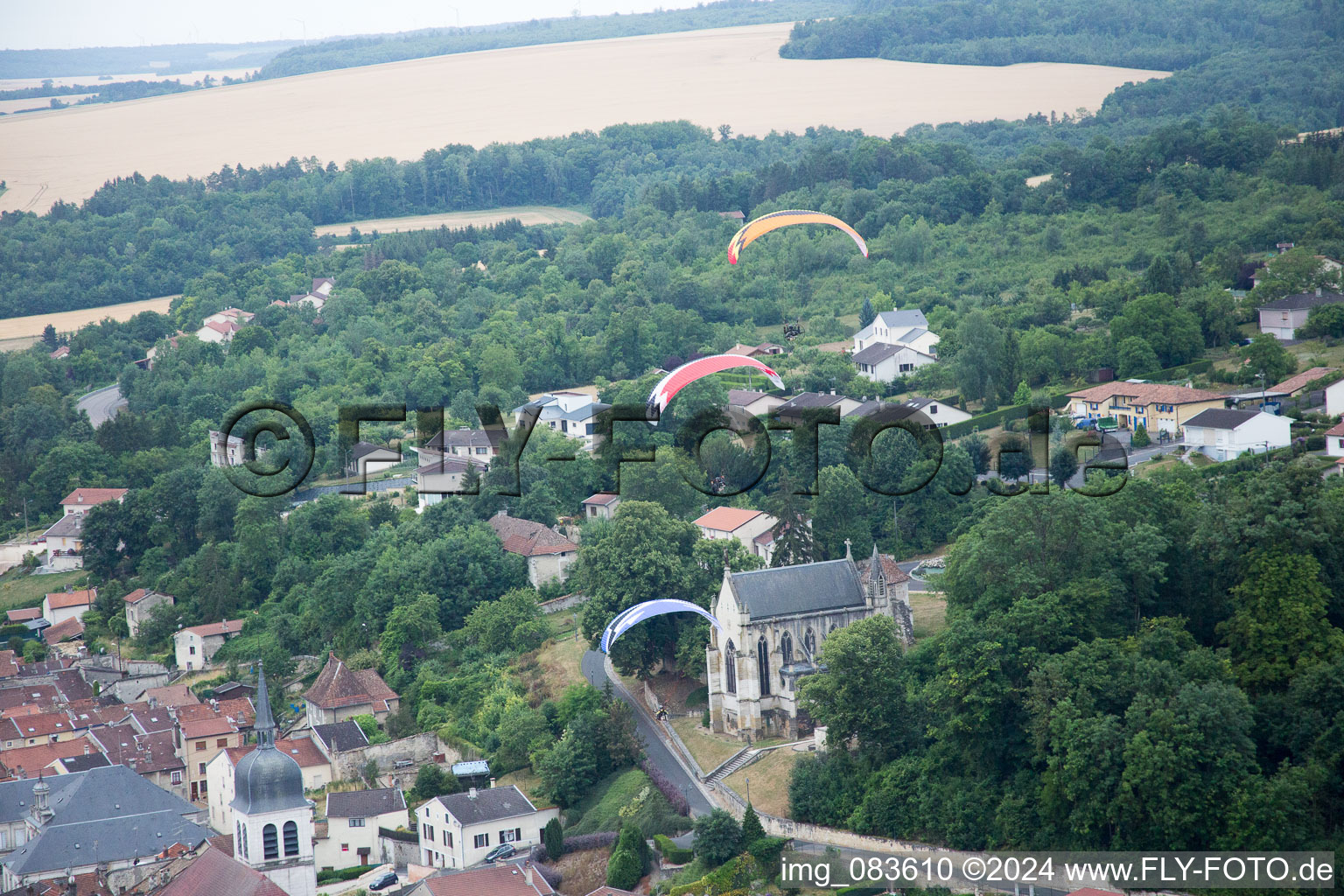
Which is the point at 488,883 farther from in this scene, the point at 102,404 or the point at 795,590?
the point at 102,404

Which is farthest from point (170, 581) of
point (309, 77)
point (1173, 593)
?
point (309, 77)

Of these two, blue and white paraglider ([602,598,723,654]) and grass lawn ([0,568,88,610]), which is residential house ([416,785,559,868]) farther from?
grass lawn ([0,568,88,610])

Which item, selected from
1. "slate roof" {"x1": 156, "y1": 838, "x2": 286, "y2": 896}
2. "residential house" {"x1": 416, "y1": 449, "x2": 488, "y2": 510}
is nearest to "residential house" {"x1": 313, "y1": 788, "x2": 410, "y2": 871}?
"slate roof" {"x1": 156, "y1": 838, "x2": 286, "y2": 896}

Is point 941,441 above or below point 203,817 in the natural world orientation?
above

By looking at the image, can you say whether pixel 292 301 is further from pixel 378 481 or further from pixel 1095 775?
pixel 1095 775

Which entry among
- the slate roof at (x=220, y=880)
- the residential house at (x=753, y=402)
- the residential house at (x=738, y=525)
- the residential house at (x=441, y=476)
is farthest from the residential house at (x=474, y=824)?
the residential house at (x=753, y=402)

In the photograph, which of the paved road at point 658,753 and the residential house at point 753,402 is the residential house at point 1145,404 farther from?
the paved road at point 658,753
